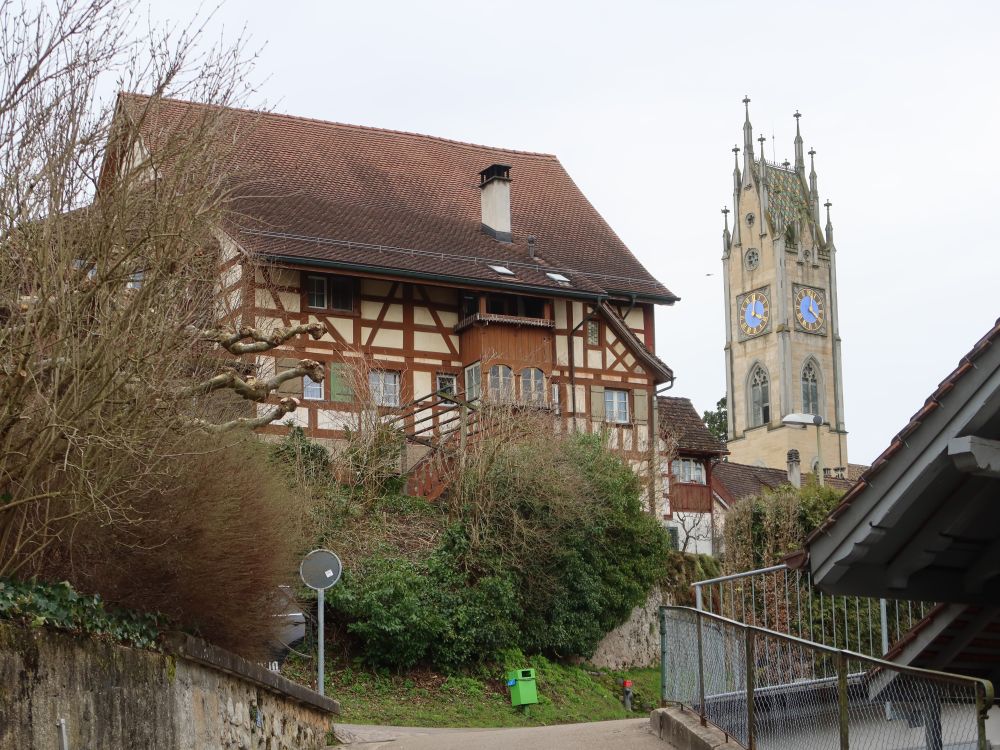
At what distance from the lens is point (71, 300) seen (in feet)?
36.2

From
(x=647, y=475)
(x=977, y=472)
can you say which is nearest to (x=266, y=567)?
(x=977, y=472)

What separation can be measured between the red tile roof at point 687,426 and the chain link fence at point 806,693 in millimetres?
28796

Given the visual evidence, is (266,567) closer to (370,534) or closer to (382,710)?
(382,710)

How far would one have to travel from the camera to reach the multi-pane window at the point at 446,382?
3419 centimetres

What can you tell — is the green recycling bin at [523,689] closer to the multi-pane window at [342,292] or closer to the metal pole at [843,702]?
the multi-pane window at [342,292]

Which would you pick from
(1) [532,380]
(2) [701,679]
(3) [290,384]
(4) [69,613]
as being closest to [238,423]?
(4) [69,613]

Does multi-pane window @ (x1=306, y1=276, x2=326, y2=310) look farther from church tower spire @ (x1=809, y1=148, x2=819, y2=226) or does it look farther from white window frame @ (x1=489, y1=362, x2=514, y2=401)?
church tower spire @ (x1=809, y1=148, x2=819, y2=226)

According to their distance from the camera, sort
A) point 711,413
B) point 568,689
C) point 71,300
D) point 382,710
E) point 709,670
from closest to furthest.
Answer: point 71,300 → point 709,670 → point 382,710 → point 568,689 → point 711,413

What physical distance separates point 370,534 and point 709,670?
14274 mm

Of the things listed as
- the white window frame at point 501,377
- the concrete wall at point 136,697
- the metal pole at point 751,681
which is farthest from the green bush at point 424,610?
the metal pole at point 751,681

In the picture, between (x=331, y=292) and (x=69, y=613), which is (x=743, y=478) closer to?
(x=331, y=292)

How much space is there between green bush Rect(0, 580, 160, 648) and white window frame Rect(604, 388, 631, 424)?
79.2 ft

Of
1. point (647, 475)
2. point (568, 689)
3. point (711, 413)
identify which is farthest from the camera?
point (711, 413)

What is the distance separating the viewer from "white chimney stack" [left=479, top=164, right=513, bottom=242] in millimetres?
37575
